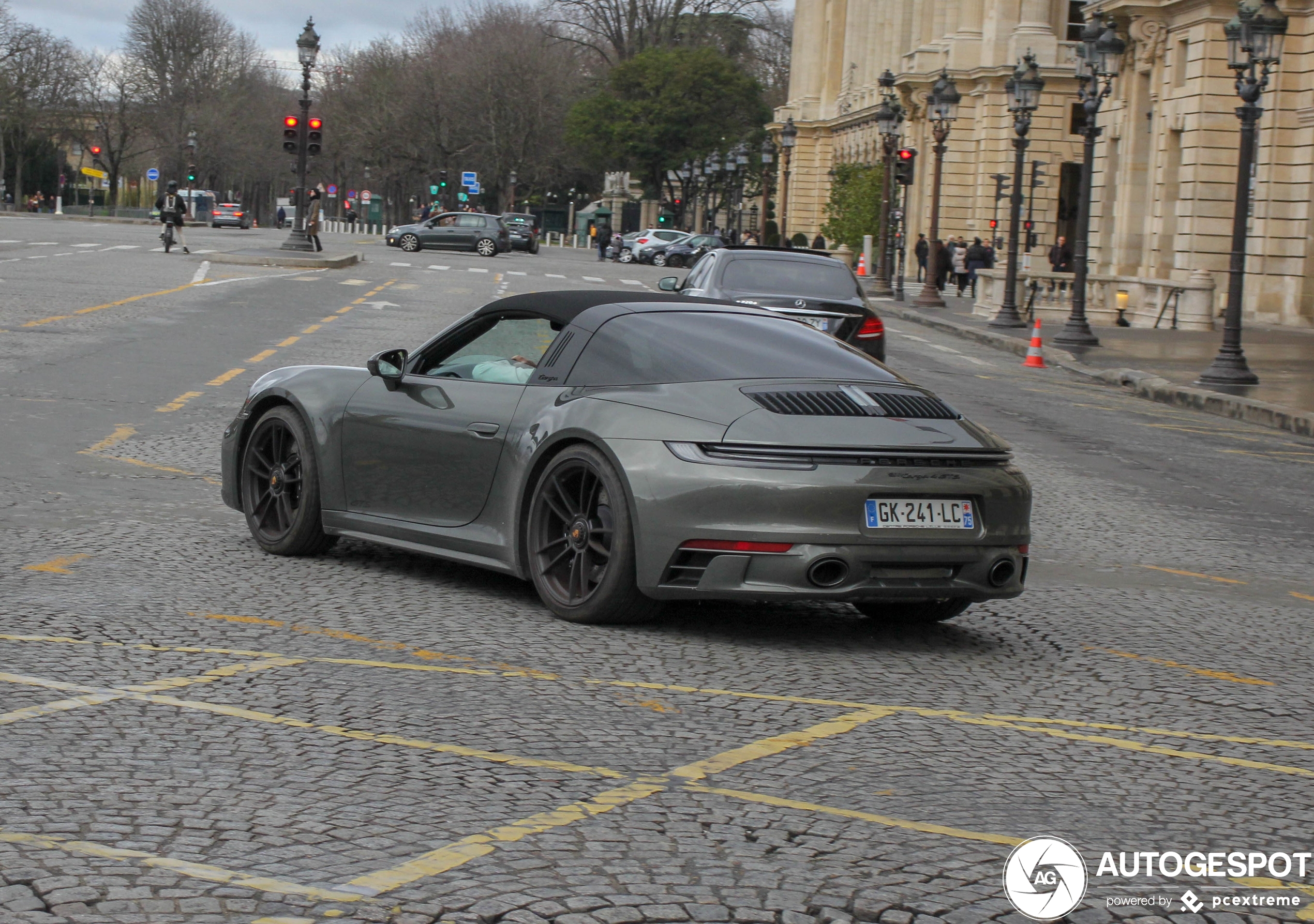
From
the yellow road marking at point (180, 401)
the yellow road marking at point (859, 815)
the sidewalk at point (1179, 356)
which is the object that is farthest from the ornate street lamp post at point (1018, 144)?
the yellow road marking at point (859, 815)

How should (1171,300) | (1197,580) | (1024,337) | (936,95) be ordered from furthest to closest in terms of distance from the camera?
(936,95) < (1171,300) < (1024,337) < (1197,580)

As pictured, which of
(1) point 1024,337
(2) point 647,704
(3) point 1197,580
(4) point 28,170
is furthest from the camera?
(4) point 28,170

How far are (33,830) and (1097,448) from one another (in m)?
12.3

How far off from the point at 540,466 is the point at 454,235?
5698 cm

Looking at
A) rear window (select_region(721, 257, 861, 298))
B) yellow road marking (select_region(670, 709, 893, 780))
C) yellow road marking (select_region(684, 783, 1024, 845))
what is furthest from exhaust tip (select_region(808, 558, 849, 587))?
rear window (select_region(721, 257, 861, 298))

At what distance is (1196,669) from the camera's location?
6391 mm

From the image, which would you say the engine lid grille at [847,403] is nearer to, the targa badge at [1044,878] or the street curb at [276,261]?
the targa badge at [1044,878]

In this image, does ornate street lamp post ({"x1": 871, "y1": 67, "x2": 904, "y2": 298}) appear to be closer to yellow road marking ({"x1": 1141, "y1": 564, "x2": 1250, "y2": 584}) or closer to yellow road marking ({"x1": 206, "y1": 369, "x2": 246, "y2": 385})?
yellow road marking ({"x1": 206, "y1": 369, "x2": 246, "y2": 385})

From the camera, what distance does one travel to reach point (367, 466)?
24.9 feet

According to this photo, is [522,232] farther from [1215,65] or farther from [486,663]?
[486,663]

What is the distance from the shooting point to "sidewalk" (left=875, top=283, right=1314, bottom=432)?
21.5 meters

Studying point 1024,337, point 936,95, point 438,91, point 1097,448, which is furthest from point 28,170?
point 1097,448

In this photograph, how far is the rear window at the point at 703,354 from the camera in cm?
679

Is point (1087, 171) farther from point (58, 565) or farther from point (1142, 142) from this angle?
point (58, 565)
